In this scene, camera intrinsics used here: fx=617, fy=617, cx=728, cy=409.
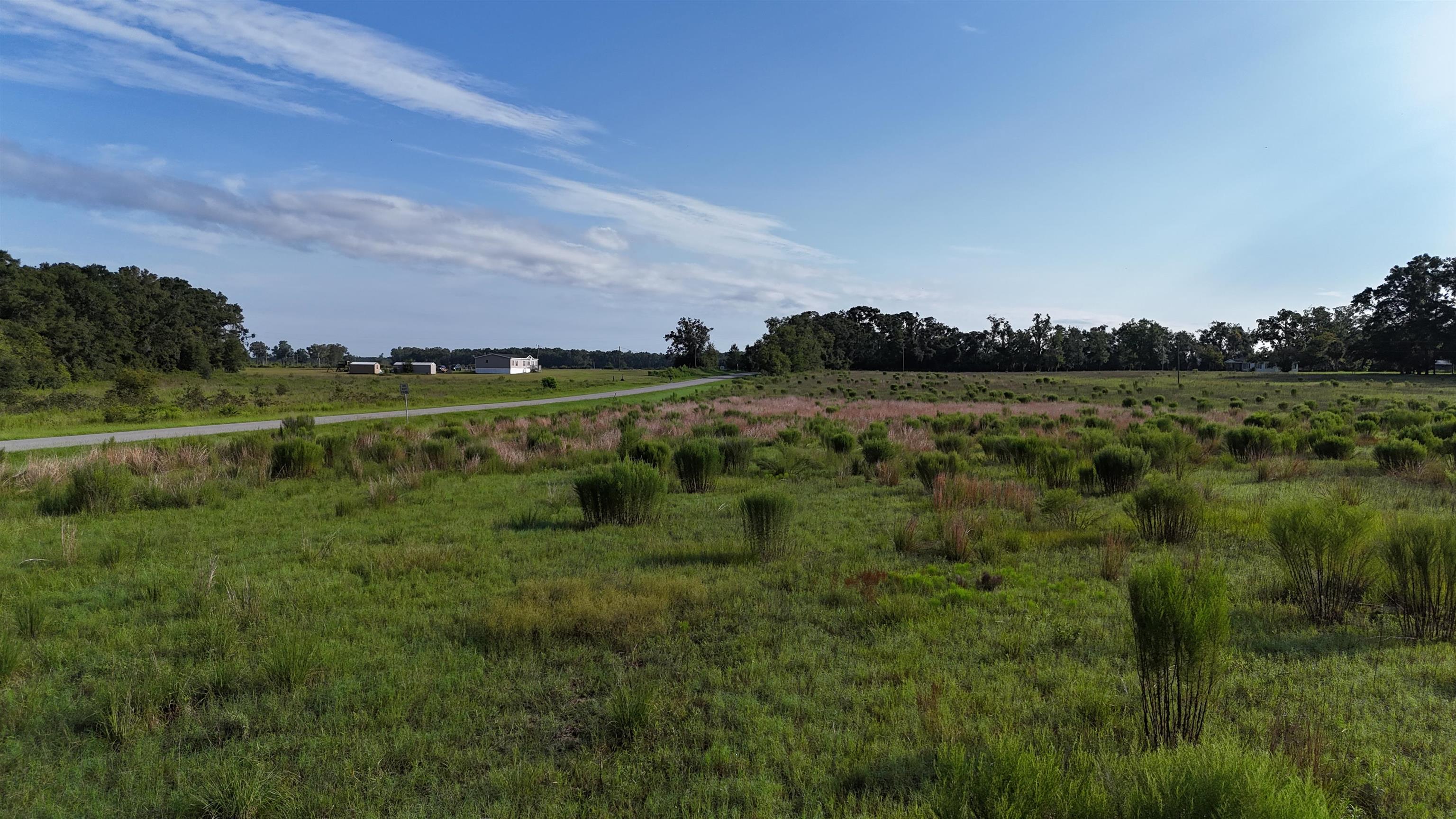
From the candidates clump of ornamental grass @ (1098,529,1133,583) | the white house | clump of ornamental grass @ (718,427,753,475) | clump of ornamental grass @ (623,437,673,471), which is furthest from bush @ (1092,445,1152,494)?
the white house

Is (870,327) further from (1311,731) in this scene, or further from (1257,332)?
(1311,731)

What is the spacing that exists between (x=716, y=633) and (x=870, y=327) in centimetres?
14674

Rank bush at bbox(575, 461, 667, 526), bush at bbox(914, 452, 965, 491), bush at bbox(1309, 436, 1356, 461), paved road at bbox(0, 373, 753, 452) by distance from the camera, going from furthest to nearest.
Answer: paved road at bbox(0, 373, 753, 452) < bush at bbox(1309, 436, 1356, 461) < bush at bbox(914, 452, 965, 491) < bush at bbox(575, 461, 667, 526)

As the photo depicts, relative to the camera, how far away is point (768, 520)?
795cm

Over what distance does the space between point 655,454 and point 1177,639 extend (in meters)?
11.7

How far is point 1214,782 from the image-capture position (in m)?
2.19

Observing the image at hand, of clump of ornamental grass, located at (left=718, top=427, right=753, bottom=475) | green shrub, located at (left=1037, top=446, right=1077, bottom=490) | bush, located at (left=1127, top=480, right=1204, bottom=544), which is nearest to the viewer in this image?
bush, located at (left=1127, top=480, right=1204, bottom=544)

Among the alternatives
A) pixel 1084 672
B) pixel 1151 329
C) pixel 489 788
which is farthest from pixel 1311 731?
pixel 1151 329

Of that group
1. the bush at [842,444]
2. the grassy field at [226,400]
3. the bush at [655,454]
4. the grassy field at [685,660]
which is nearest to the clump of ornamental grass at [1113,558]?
the grassy field at [685,660]

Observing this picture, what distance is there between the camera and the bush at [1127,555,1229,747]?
341cm

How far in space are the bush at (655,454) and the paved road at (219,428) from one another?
13893 millimetres

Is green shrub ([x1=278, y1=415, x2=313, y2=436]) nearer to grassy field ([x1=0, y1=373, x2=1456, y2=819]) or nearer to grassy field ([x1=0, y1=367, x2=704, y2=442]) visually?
grassy field ([x1=0, y1=373, x2=1456, y2=819])

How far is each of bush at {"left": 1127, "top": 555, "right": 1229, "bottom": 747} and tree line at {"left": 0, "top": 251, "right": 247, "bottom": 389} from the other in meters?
52.2

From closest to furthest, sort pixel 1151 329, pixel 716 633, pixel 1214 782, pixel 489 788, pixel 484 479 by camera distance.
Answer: pixel 1214 782, pixel 489 788, pixel 716 633, pixel 484 479, pixel 1151 329
